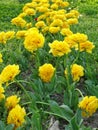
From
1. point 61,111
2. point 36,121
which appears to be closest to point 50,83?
point 61,111

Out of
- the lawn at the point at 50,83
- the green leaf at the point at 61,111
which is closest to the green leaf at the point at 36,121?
the lawn at the point at 50,83

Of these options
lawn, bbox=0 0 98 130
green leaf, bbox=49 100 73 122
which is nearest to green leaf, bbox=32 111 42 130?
lawn, bbox=0 0 98 130

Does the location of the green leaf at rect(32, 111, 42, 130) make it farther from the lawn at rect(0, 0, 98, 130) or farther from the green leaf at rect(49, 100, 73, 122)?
the green leaf at rect(49, 100, 73, 122)

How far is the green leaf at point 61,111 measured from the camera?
3473 mm

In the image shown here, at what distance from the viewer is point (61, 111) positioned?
352cm

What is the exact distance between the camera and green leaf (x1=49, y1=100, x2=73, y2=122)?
11.4 feet

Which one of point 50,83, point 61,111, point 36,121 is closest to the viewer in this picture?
point 36,121

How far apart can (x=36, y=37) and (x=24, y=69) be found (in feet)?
3.99

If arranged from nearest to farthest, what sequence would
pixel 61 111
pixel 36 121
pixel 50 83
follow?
pixel 36 121
pixel 61 111
pixel 50 83

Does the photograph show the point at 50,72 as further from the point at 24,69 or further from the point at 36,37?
the point at 24,69

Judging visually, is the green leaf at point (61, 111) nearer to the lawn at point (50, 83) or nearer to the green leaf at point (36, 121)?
the lawn at point (50, 83)

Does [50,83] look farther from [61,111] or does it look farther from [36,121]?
[36,121]

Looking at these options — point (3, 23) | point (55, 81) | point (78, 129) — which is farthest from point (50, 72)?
point (3, 23)

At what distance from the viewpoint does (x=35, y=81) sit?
13.1ft
